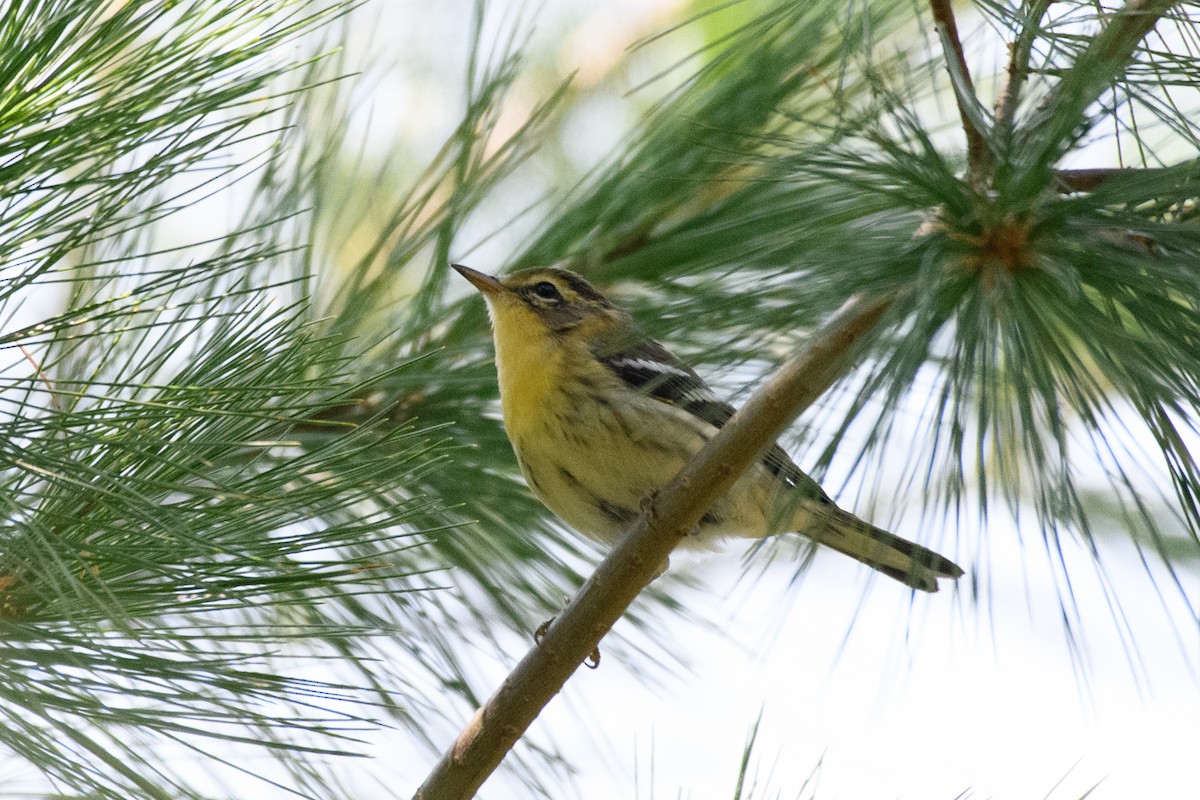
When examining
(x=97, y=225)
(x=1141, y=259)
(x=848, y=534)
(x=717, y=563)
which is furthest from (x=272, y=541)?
(x=717, y=563)

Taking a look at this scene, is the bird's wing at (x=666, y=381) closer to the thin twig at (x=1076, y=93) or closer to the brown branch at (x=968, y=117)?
the brown branch at (x=968, y=117)

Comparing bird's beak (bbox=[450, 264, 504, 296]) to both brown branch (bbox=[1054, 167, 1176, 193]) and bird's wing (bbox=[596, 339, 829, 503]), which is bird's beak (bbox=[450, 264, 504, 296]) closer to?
bird's wing (bbox=[596, 339, 829, 503])

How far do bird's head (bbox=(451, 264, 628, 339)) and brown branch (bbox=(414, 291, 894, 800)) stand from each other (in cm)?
77

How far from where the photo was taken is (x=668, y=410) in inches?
132

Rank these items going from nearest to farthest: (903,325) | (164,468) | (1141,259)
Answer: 1. (1141,259)
2. (903,325)
3. (164,468)

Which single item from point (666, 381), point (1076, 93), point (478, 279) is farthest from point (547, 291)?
point (1076, 93)

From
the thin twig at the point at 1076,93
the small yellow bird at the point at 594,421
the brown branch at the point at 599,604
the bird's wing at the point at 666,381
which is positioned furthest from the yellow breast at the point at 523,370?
the thin twig at the point at 1076,93

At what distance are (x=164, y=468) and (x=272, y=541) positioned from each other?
20 cm

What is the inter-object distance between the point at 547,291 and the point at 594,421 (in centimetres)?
39

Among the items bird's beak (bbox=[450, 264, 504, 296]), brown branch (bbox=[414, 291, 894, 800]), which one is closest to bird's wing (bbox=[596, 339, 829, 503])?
bird's beak (bbox=[450, 264, 504, 296])

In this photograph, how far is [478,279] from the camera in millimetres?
2908

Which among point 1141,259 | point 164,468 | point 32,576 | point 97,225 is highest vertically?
point 1141,259

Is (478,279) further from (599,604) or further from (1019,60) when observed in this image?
(1019,60)

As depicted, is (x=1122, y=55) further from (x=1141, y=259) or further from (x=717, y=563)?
(x=717, y=563)
